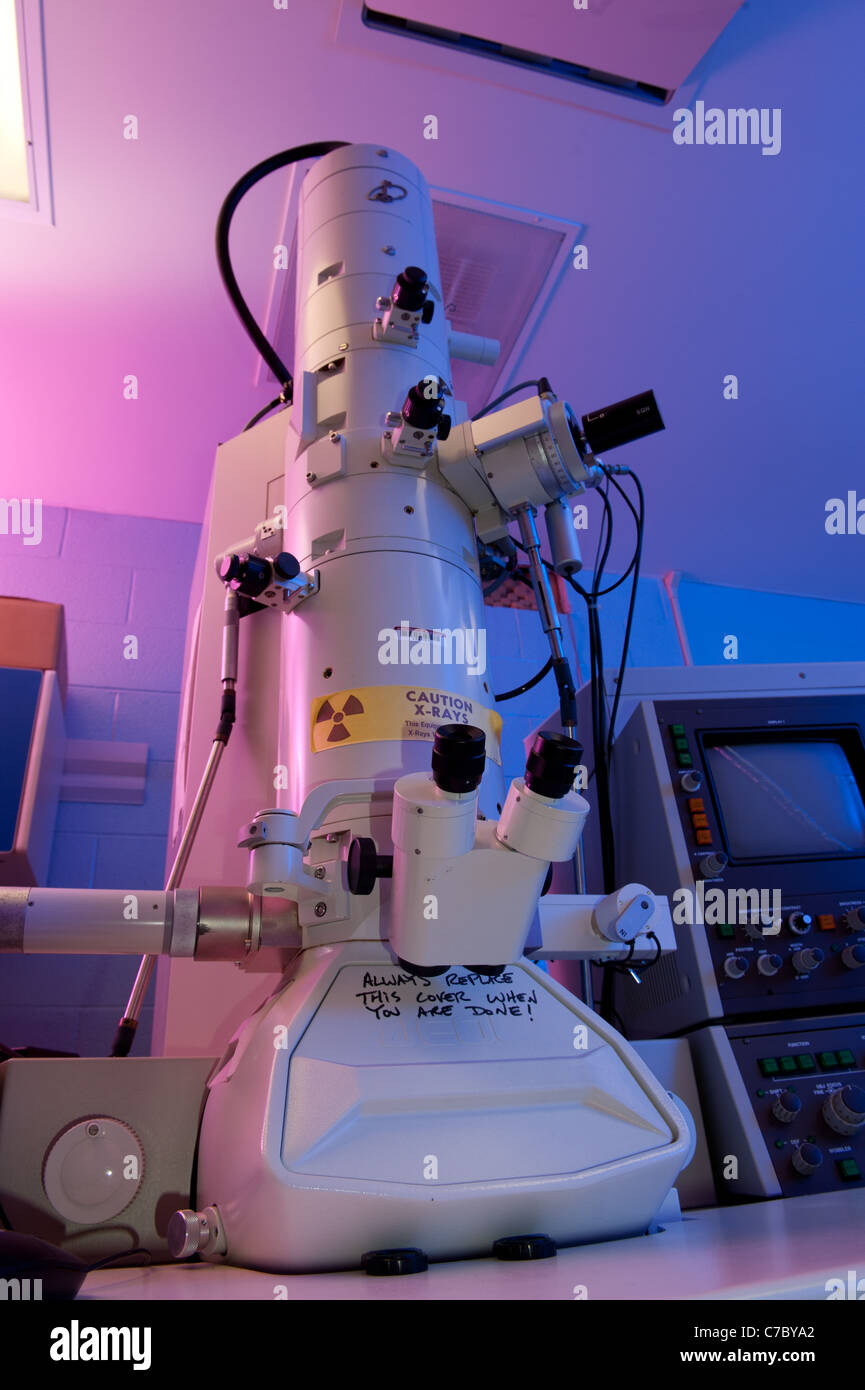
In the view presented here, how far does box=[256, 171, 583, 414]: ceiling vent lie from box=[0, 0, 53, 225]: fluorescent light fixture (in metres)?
0.48

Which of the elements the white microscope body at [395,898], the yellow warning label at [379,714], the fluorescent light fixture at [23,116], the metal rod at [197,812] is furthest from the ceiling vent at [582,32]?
the yellow warning label at [379,714]

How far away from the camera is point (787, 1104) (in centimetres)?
98

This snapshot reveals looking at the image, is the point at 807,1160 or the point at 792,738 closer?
the point at 807,1160

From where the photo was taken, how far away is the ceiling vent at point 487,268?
1965 millimetres

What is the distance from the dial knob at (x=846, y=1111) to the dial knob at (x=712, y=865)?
28 cm

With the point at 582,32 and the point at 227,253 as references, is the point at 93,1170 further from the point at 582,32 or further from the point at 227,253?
the point at 582,32

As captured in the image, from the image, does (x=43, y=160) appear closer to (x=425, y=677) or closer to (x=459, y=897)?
(x=425, y=677)

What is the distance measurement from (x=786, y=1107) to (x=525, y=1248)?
1.71 ft

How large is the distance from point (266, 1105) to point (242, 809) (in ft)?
1.90

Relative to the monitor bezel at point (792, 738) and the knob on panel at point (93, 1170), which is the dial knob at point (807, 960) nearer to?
the monitor bezel at point (792, 738)

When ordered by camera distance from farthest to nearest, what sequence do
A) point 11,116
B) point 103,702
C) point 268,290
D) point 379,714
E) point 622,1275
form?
point 103,702 < point 268,290 < point 11,116 < point 379,714 < point 622,1275

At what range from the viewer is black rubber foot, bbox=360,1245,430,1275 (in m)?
0.55

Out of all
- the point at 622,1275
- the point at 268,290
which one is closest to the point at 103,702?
the point at 268,290

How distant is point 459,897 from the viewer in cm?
73
